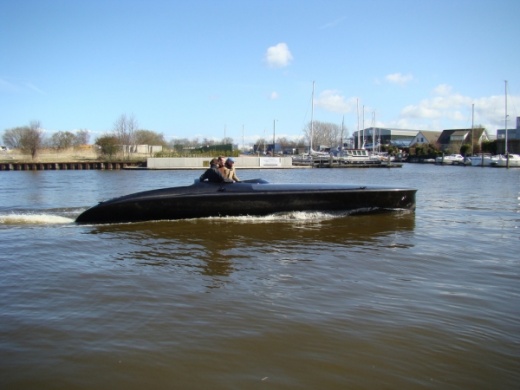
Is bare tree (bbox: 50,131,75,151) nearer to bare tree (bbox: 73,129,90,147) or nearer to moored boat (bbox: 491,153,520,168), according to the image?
bare tree (bbox: 73,129,90,147)

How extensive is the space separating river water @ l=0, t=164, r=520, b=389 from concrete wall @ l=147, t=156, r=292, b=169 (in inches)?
1860

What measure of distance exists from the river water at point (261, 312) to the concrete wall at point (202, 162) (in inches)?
1860

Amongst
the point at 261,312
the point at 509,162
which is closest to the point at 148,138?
the point at 509,162

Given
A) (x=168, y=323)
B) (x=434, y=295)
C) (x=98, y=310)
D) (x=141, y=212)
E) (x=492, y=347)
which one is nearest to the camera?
(x=492, y=347)

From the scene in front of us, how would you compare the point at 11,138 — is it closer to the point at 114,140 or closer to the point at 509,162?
the point at 114,140

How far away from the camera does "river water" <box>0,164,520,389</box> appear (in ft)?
12.3

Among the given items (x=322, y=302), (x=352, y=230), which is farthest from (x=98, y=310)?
(x=352, y=230)

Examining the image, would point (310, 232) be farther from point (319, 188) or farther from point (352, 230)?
point (319, 188)


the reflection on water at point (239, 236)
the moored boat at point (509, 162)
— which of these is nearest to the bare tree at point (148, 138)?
the moored boat at point (509, 162)

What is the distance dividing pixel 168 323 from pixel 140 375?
1070 mm

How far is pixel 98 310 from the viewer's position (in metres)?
5.17

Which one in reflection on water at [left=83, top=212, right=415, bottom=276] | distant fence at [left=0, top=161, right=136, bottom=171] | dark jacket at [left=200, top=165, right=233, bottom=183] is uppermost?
distant fence at [left=0, top=161, right=136, bottom=171]

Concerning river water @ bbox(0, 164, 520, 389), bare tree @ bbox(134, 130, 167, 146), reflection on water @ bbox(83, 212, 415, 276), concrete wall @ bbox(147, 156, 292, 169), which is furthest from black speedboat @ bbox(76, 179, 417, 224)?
bare tree @ bbox(134, 130, 167, 146)

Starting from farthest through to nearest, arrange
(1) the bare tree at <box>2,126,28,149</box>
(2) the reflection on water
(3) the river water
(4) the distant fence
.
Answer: (1) the bare tree at <box>2,126,28,149</box>, (4) the distant fence, (2) the reflection on water, (3) the river water
